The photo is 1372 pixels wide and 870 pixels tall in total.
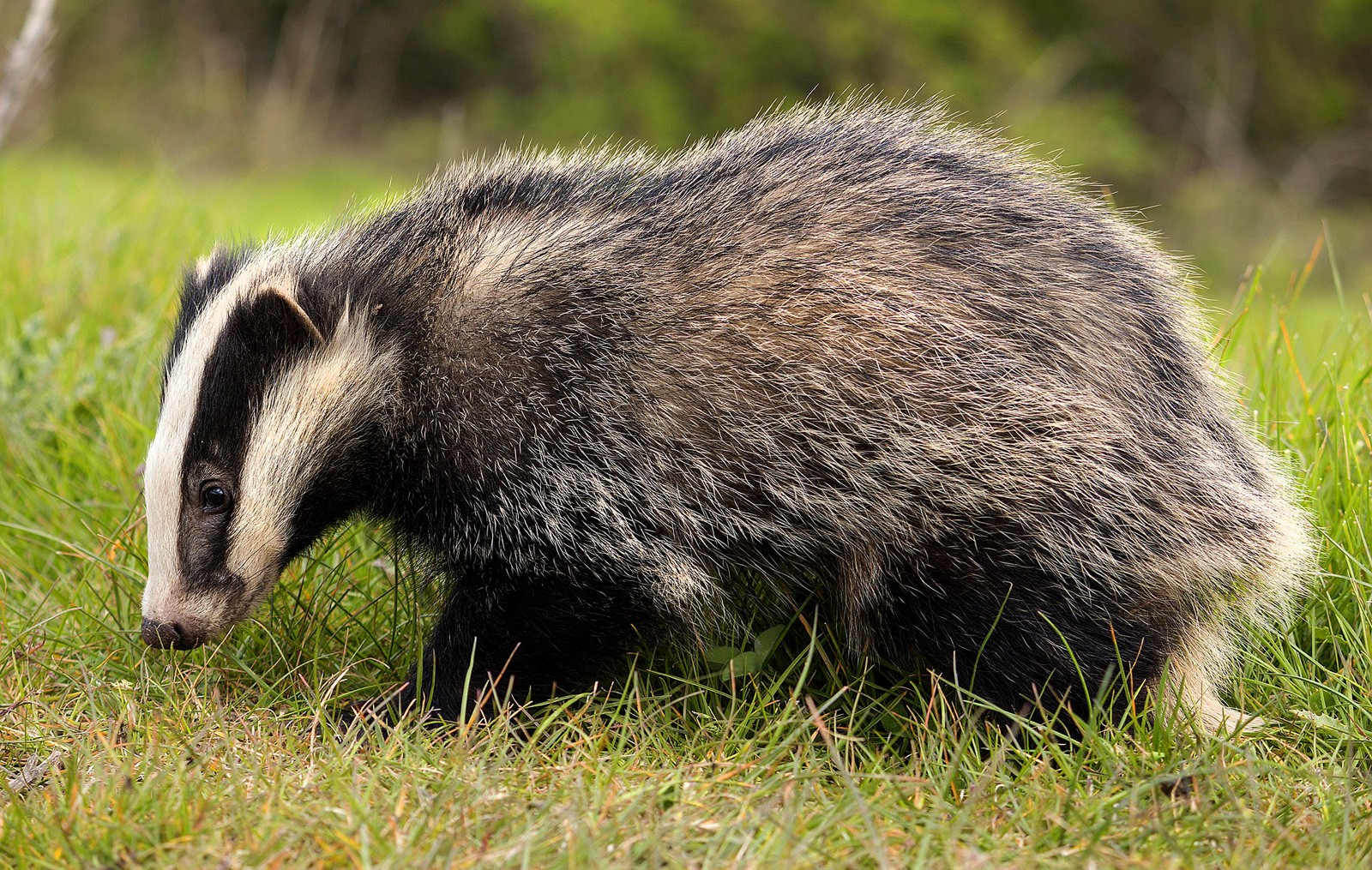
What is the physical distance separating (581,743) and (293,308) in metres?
1.42

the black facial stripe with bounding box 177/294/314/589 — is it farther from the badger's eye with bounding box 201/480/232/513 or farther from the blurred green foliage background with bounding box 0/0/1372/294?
the blurred green foliage background with bounding box 0/0/1372/294

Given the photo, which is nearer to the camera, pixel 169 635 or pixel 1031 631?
pixel 1031 631

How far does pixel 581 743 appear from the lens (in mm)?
3471

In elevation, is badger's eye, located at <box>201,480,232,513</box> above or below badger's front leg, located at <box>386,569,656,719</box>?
above

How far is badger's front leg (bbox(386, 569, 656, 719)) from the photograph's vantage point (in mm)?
3678

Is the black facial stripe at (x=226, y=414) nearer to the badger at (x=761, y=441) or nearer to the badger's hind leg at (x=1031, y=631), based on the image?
the badger at (x=761, y=441)

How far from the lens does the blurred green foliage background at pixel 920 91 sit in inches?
540

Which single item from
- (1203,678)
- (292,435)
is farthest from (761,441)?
(1203,678)

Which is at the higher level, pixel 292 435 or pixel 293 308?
pixel 293 308

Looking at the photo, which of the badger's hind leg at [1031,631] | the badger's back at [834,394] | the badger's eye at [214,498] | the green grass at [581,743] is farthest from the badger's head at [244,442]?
the badger's hind leg at [1031,631]

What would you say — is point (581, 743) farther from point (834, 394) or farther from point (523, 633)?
point (834, 394)

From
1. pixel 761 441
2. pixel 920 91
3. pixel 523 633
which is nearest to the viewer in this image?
pixel 761 441

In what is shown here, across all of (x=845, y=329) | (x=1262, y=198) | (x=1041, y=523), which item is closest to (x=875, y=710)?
(x=1041, y=523)

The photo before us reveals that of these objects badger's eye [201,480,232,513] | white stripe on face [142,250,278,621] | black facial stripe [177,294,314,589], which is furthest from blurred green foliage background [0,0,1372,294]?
badger's eye [201,480,232,513]
